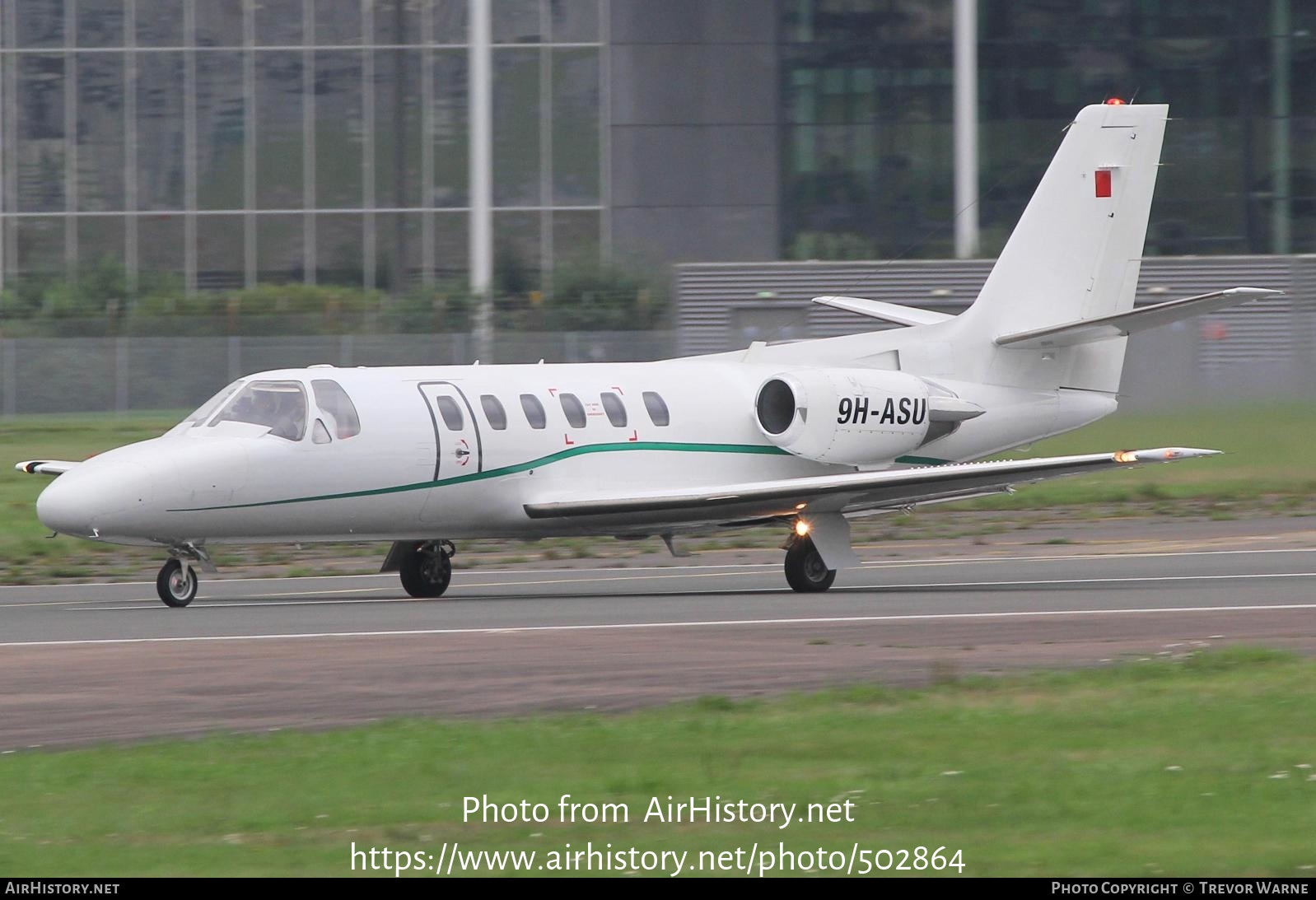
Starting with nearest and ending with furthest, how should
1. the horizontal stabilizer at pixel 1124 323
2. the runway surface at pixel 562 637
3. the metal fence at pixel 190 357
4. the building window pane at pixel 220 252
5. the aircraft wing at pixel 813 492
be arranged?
the runway surface at pixel 562 637
the horizontal stabilizer at pixel 1124 323
the aircraft wing at pixel 813 492
the metal fence at pixel 190 357
the building window pane at pixel 220 252

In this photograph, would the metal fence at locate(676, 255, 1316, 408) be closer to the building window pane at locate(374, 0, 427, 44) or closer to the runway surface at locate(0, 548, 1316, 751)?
the building window pane at locate(374, 0, 427, 44)

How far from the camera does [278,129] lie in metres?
46.9

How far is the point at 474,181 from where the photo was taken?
151 ft

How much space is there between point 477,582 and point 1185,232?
2966cm

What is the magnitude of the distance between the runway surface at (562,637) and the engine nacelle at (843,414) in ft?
4.61

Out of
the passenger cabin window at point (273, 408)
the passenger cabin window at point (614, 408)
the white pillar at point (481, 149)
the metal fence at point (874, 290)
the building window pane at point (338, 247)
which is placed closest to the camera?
the passenger cabin window at point (273, 408)

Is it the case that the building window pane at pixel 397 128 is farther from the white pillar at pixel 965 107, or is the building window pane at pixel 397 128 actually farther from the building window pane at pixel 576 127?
the white pillar at pixel 965 107

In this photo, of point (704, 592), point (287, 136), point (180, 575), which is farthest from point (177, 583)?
point (287, 136)

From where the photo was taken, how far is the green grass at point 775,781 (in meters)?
7.60

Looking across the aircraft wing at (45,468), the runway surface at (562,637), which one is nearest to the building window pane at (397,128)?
the runway surface at (562,637)

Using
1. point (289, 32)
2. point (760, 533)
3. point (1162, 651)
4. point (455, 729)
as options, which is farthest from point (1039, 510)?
point (289, 32)

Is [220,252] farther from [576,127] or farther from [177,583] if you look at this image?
[177,583]

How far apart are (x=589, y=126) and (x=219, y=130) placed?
875 cm

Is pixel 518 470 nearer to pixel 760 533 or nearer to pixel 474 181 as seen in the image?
pixel 760 533
